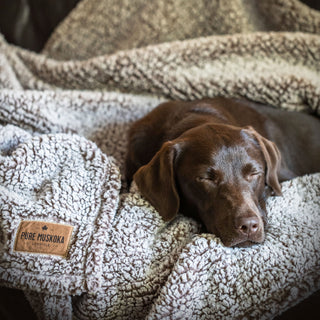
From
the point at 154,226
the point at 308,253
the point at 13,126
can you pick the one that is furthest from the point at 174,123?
the point at 308,253

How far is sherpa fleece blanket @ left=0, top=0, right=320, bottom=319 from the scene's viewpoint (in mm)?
1404

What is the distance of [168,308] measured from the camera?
53.1 inches

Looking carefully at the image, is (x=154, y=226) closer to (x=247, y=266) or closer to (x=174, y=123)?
(x=247, y=266)

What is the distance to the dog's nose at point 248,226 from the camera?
1438 mm

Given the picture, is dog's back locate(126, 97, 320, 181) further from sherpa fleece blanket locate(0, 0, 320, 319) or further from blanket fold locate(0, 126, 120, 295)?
blanket fold locate(0, 126, 120, 295)

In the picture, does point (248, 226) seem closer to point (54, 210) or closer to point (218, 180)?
point (218, 180)

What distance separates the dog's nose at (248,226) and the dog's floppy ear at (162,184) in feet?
0.93

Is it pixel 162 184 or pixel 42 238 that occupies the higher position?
pixel 162 184

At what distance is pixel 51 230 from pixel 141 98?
44.2 inches

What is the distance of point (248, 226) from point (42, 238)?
2.51 ft

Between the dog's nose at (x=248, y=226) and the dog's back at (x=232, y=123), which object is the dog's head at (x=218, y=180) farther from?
the dog's back at (x=232, y=123)

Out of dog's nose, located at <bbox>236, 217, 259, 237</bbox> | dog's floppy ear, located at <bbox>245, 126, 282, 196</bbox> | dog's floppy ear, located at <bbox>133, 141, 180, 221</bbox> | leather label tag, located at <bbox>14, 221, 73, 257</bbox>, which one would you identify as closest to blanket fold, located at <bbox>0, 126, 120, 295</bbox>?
leather label tag, located at <bbox>14, 221, 73, 257</bbox>

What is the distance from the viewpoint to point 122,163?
222 cm

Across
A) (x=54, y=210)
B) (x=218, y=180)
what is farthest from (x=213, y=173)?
(x=54, y=210)
